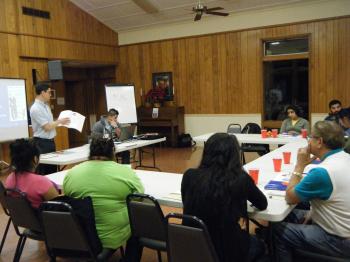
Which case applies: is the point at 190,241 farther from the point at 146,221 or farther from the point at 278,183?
the point at 278,183

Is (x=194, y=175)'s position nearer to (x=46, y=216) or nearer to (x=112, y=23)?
(x=46, y=216)

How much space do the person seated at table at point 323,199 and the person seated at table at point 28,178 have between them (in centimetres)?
150

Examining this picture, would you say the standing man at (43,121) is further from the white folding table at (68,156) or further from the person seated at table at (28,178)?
the person seated at table at (28,178)

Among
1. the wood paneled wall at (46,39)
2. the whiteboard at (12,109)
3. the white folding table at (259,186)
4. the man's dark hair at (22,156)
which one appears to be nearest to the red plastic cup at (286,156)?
A: the white folding table at (259,186)

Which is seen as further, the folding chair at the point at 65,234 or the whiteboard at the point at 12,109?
the whiteboard at the point at 12,109

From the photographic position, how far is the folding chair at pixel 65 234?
202cm

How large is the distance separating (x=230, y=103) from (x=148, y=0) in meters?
3.01

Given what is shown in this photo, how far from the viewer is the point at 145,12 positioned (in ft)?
27.7

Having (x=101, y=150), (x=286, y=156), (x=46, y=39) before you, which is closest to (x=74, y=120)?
(x=101, y=150)

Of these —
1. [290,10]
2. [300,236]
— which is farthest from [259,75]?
[300,236]

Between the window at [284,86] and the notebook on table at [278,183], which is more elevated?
the window at [284,86]

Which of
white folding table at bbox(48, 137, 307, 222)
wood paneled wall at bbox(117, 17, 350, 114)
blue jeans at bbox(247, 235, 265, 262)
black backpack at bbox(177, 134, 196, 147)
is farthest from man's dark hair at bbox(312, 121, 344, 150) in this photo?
black backpack at bbox(177, 134, 196, 147)

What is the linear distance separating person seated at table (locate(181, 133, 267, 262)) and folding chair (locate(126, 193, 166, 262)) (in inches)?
10.1

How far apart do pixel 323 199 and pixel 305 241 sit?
293 mm
